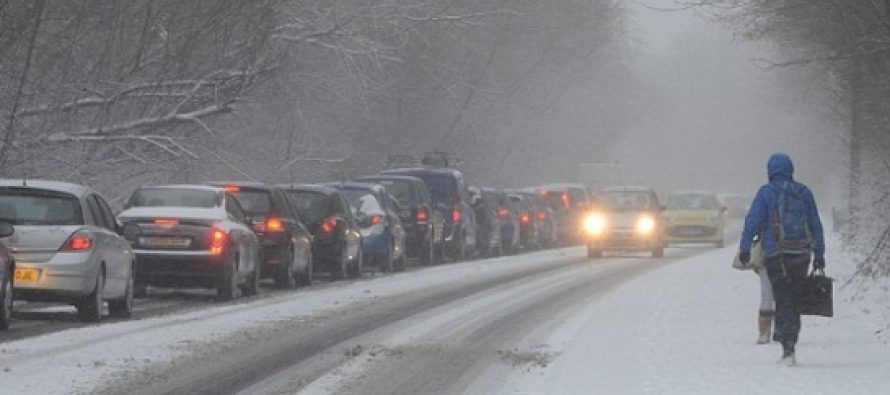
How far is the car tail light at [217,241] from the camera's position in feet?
74.6

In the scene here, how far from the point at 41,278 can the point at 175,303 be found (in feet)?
14.6

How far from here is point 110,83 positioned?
34969 millimetres

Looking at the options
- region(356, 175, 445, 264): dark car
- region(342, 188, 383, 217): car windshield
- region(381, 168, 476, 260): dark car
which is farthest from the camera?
region(381, 168, 476, 260): dark car

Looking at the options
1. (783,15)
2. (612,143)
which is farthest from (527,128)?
(783,15)

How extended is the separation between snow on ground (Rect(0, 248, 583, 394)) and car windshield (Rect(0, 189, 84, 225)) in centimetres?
121

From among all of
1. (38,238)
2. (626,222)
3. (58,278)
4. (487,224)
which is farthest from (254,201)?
(487,224)

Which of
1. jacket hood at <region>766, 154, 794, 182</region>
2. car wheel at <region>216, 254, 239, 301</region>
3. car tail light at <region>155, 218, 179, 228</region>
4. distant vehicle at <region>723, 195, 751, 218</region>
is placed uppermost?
distant vehicle at <region>723, 195, 751, 218</region>

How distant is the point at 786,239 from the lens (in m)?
14.7

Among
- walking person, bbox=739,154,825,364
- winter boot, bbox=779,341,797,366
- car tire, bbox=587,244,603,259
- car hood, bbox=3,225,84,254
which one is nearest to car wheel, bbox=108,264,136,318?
car hood, bbox=3,225,84,254

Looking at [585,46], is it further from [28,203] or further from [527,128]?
[28,203]

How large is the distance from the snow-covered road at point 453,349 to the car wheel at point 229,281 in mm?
475

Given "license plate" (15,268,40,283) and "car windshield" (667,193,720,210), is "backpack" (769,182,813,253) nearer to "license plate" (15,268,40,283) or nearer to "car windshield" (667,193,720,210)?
"license plate" (15,268,40,283)

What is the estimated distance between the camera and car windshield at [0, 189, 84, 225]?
60.8 feet

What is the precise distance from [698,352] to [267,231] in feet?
38.9
